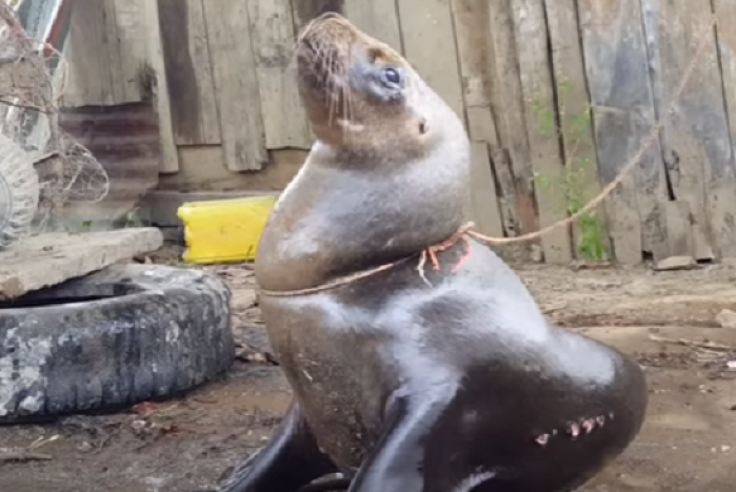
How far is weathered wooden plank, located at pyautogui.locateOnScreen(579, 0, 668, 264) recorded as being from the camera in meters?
6.12

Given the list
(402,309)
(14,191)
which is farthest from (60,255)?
(402,309)

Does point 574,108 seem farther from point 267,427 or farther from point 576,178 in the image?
point 267,427

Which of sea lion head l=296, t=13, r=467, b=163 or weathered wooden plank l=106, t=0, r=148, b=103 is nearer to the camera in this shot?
sea lion head l=296, t=13, r=467, b=163

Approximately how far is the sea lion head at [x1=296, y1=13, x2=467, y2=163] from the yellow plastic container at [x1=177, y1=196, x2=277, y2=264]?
4.58m

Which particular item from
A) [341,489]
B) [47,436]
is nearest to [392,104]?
[341,489]

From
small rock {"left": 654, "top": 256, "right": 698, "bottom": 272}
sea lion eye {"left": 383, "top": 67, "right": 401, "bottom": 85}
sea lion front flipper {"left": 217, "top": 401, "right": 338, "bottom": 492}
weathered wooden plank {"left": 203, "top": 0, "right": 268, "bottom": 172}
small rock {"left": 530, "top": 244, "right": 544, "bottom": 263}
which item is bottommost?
sea lion front flipper {"left": 217, "top": 401, "right": 338, "bottom": 492}

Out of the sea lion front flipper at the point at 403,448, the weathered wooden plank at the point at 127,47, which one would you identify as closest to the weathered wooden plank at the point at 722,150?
the weathered wooden plank at the point at 127,47

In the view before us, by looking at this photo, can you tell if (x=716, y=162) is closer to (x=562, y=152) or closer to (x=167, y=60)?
(x=562, y=152)

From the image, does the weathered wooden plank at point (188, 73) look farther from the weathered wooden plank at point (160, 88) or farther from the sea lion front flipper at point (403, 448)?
the sea lion front flipper at point (403, 448)

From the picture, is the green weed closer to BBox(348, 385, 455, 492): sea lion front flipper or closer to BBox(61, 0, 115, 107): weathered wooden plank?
BBox(61, 0, 115, 107): weathered wooden plank

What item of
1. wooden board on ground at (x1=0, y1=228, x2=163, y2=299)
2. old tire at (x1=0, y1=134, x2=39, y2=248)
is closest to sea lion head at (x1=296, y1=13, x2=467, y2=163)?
wooden board on ground at (x1=0, y1=228, x2=163, y2=299)

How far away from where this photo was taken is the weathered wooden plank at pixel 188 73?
291 inches

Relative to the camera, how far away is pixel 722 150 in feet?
19.8

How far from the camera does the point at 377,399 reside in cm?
214
